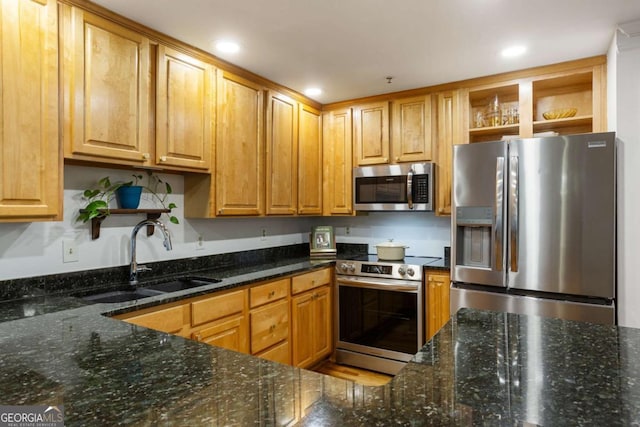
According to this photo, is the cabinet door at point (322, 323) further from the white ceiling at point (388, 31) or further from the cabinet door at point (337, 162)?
the white ceiling at point (388, 31)

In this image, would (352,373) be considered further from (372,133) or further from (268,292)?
(372,133)

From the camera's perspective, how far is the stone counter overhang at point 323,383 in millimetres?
739

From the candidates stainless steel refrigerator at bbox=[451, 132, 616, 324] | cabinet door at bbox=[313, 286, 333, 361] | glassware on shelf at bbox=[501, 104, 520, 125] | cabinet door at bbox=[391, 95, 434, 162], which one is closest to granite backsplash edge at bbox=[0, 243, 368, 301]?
cabinet door at bbox=[313, 286, 333, 361]

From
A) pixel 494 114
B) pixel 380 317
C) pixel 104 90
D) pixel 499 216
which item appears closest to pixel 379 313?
pixel 380 317

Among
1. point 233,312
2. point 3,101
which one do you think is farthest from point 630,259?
point 3,101

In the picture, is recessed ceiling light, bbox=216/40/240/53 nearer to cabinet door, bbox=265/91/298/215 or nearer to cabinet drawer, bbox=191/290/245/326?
cabinet door, bbox=265/91/298/215

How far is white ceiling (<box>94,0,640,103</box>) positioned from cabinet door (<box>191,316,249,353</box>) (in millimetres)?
1760

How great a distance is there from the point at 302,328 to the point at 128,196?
161cm

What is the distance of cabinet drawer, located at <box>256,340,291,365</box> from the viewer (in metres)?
2.69

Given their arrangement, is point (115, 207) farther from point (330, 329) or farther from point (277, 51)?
point (330, 329)

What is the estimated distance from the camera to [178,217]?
9.09 ft

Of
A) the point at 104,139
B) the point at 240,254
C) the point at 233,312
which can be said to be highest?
the point at 104,139

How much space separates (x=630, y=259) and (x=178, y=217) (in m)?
2.90

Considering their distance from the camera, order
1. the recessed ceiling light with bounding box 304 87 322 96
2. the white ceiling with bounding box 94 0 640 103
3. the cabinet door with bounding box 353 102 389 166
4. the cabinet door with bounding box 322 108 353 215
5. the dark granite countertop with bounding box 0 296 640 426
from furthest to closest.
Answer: the cabinet door with bounding box 322 108 353 215 → the cabinet door with bounding box 353 102 389 166 → the recessed ceiling light with bounding box 304 87 322 96 → the white ceiling with bounding box 94 0 640 103 → the dark granite countertop with bounding box 0 296 640 426
